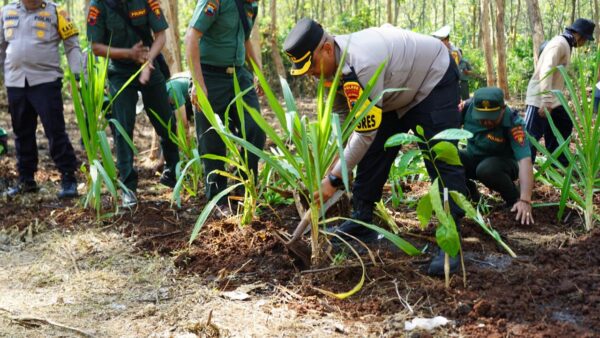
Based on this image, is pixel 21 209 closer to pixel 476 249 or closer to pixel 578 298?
pixel 476 249

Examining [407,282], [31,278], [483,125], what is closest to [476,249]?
[407,282]

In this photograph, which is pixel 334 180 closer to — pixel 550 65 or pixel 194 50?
pixel 194 50

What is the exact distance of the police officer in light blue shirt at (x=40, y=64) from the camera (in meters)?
4.27

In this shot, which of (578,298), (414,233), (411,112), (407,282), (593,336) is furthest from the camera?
(414,233)

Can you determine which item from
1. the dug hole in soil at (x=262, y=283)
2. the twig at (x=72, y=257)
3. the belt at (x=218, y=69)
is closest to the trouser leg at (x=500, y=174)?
the dug hole in soil at (x=262, y=283)

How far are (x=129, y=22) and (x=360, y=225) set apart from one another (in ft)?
6.50

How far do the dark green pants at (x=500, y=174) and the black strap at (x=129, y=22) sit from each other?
2.12m

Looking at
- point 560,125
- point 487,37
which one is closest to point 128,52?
point 560,125

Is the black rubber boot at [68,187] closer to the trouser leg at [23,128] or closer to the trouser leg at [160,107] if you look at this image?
the trouser leg at [23,128]

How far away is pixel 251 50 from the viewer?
3955 millimetres

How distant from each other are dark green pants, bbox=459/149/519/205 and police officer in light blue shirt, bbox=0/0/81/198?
8.56ft

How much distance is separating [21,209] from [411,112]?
2670 millimetres

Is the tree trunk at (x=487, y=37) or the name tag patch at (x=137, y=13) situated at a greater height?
the name tag patch at (x=137, y=13)

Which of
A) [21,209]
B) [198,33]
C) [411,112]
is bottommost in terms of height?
[21,209]
